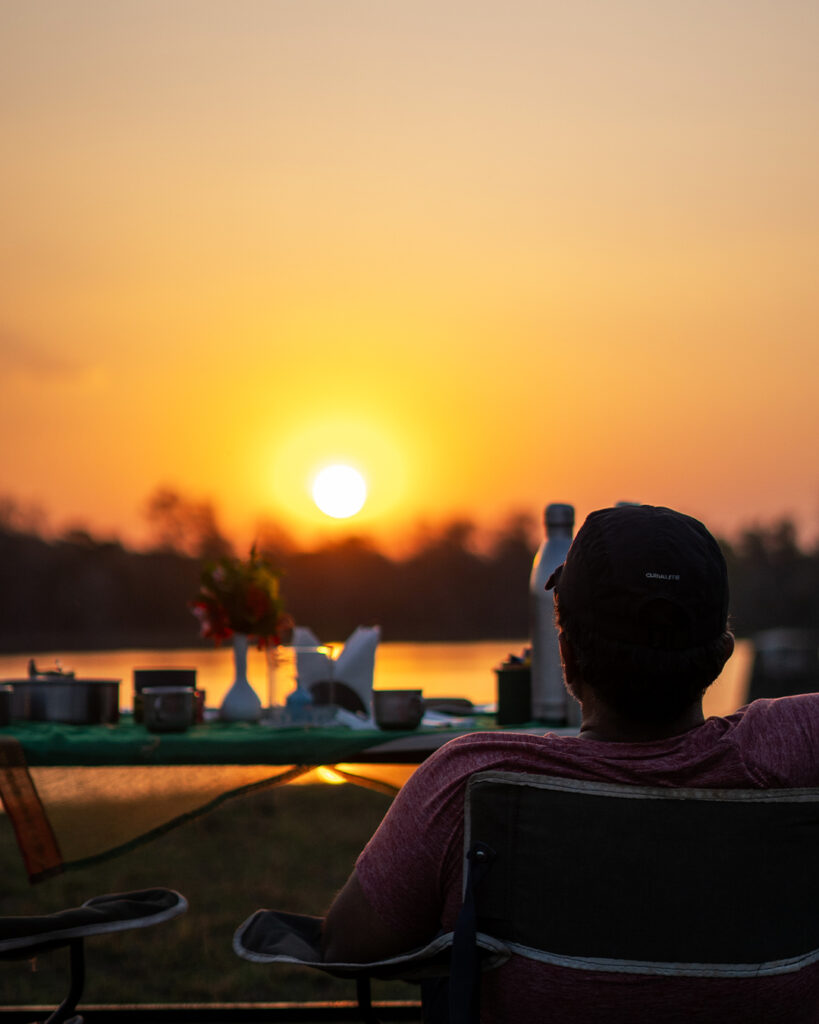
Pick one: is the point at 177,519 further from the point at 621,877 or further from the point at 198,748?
the point at 621,877

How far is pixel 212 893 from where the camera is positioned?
5.24m

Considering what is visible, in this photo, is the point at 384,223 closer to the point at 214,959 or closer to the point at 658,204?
the point at 658,204

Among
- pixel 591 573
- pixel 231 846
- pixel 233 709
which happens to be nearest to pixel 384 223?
pixel 231 846

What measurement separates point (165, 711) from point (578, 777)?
1184 millimetres

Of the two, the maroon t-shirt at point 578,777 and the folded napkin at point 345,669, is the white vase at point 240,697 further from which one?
the maroon t-shirt at point 578,777

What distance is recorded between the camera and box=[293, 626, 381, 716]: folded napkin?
2.28 meters

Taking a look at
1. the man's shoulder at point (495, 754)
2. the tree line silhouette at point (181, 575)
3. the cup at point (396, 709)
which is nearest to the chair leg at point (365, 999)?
the man's shoulder at point (495, 754)

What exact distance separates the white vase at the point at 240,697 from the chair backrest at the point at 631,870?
140cm

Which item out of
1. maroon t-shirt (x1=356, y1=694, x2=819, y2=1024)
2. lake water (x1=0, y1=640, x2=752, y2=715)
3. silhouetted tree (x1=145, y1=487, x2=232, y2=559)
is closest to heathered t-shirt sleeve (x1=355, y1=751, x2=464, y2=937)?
maroon t-shirt (x1=356, y1=694, x2=819, y2=1024)

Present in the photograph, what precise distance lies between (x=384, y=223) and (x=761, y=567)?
279 inches

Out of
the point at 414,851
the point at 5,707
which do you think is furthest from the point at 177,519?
the point at 414,851

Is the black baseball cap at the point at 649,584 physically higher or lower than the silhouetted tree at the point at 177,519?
lower

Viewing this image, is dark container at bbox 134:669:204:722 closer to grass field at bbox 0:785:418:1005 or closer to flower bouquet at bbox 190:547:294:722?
flower bouquet at bbox 190:547:294:722

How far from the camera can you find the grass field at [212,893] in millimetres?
3574
